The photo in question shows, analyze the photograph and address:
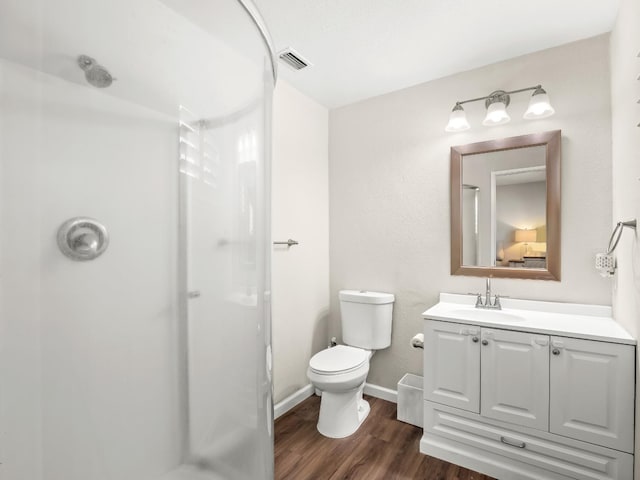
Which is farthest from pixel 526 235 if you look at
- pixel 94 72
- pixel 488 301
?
pixel 94 72

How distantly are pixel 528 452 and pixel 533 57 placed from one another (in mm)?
2159

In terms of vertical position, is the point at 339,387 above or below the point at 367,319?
below

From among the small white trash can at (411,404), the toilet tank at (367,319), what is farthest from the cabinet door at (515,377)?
the toilet tank at (367,319)

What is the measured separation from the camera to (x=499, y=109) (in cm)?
190

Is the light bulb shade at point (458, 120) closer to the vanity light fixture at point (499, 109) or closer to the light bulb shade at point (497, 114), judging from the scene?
the vanity light fixture at point (499, 109)

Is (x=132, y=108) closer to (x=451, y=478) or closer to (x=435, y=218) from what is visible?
(x=435, y=218)

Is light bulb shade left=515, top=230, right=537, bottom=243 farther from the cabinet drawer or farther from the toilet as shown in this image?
the cabinet drawer

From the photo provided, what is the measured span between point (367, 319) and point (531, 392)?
3.35ft

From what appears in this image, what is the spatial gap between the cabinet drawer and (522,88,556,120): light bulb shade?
1663 millimetres

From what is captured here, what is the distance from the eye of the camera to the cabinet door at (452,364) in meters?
1.68

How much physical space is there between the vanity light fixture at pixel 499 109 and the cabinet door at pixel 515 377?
1.22m

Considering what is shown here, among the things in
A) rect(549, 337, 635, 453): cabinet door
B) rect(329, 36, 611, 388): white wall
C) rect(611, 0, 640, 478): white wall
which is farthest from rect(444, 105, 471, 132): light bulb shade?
rect(549, 337, 635, 453): cabinet door

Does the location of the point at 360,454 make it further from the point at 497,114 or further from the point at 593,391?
the point at 497,114

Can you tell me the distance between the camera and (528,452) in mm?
1558
